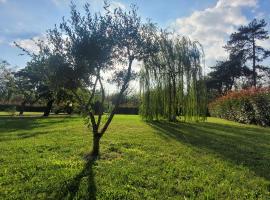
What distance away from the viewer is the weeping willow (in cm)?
1778

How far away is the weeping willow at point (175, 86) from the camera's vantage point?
17.8m

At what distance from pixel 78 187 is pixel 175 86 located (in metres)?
13.6

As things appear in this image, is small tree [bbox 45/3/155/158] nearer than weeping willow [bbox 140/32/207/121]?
Yes

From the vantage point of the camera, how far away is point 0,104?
4747cm

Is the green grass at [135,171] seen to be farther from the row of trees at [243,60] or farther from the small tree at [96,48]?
the row of trees at [243,60]

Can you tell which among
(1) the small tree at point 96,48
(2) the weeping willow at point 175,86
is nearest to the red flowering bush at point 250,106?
(2) the weeping willow at point 175,86

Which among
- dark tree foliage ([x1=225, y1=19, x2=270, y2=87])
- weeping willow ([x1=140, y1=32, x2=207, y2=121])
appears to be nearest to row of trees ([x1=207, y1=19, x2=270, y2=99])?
dark tree foliage ([x1=225, y1=19, x2=270, y2=87])

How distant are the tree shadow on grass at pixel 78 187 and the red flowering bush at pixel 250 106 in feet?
42.0

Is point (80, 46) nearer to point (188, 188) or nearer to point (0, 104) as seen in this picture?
point (188, 188)

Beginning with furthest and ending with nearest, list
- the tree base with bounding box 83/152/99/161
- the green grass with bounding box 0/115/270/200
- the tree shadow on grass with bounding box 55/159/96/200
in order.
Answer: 1. the tree base with bounding box 83/152/99/161
2. the green grass with bounding box 0/115/270/200
3. the tree shadow on grass with bounding box 55/159/96/200

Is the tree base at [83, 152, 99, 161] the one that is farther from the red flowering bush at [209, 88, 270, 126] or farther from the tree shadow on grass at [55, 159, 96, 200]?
the red flowering bush at [209, 88, 270, 126]

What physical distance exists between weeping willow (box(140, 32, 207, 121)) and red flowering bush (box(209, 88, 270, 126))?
2701 mm

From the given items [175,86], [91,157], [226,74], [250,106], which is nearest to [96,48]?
[91,157]

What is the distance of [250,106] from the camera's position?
18703 millimetres
